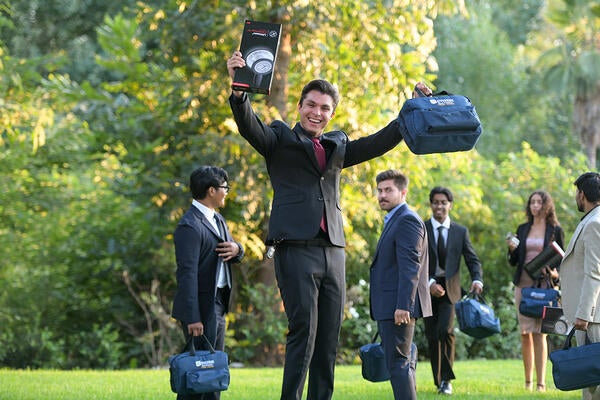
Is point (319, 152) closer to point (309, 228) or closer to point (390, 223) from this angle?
point (309, 228)

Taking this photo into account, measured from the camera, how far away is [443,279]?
1013 cm

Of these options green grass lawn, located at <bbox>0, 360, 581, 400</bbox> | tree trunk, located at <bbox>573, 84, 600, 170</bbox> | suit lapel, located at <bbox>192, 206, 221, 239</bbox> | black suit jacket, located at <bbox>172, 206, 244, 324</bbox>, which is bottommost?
green grass lawn, located at <bbox>0, 360, 581, 400</bbox>

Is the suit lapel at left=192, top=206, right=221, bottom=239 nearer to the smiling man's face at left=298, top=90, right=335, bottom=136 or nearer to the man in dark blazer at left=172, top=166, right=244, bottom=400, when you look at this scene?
the man in dark blazer at left=172, top=166, right=244, bottom=400

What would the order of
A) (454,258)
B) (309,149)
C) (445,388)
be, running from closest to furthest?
(309,149)
(445,388)
(454,258)

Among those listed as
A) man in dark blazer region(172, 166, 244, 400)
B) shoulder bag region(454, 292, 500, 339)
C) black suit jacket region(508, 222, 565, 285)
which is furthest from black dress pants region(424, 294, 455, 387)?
man in dark blazer region(172, 166, 244, 400)

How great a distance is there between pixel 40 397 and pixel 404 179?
407 cm

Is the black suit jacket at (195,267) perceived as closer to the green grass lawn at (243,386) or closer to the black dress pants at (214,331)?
the black dress pants at (214,331)

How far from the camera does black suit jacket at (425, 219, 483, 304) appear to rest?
33.3 ft

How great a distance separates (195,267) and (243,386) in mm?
4054

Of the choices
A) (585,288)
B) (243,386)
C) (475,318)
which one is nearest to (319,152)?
(585,288)

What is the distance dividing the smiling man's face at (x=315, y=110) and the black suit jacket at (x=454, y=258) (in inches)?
171

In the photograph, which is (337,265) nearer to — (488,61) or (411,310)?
(411,310)

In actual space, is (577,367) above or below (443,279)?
below

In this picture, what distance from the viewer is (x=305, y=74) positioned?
15.4m
